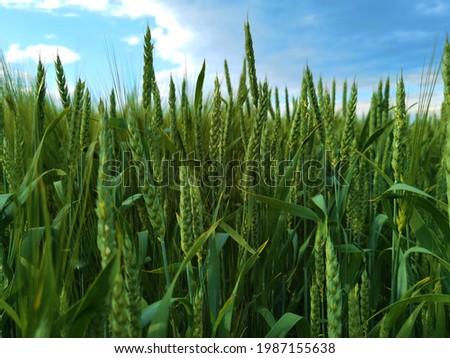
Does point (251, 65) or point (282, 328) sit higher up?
point (251, 65)

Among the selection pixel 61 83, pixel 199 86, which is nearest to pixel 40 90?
pixel 61 83

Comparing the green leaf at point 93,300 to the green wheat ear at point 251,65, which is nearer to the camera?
the green leaf at point 93,300

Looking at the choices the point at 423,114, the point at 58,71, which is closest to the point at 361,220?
the point at 423,114

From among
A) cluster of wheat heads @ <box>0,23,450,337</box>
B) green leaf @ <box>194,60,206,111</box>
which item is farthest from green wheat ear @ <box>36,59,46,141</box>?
green leaf @ <box>194,60,206,111</box>

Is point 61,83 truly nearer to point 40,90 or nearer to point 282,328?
point 40,90

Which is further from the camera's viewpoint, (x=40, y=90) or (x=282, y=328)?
(x=40, y=90)

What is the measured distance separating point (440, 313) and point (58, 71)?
1.11 m

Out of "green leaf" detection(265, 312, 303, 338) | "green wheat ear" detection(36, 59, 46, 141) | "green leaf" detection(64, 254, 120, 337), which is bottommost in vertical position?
"green leaf" detection(265, 312, 303, 338)

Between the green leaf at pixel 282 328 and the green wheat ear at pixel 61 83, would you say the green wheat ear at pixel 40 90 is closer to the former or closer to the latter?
the green wheat ear at pixel 61 83

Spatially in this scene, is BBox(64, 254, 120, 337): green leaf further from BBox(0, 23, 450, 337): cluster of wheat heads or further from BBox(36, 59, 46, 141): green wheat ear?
BBox(36, 59, 46, 141): green wheat ear

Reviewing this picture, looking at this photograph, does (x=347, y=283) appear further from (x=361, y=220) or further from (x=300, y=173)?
(x=300, y=173)

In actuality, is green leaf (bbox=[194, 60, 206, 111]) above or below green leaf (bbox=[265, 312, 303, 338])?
above

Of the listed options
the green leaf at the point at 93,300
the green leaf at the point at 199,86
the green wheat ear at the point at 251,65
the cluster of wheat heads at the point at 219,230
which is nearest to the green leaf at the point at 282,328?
the cluster of wheat heads at the point at 219,230
